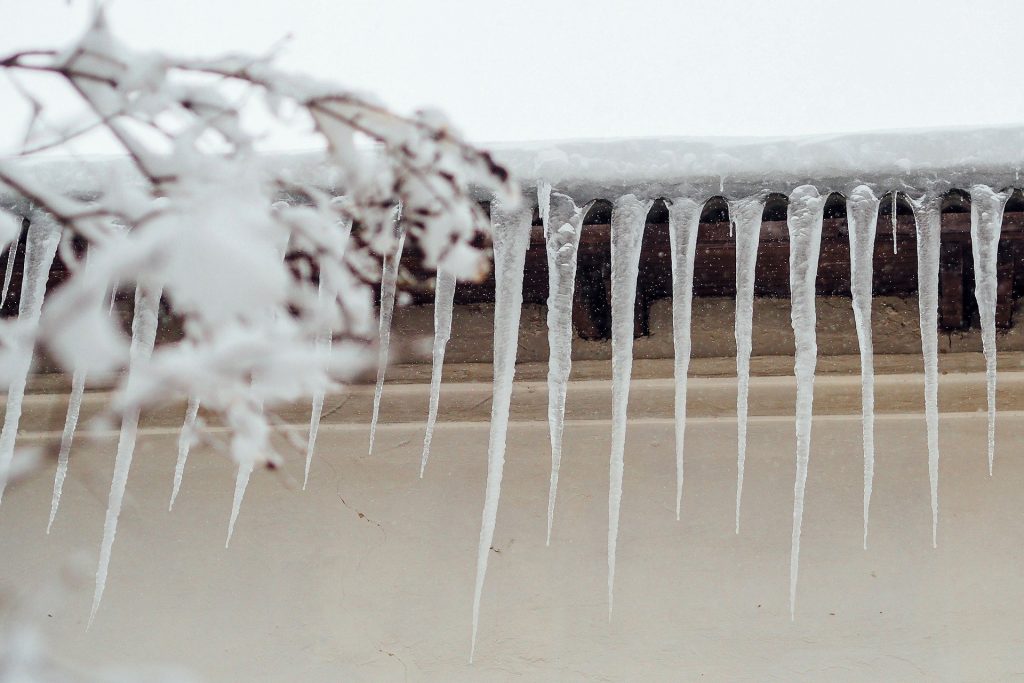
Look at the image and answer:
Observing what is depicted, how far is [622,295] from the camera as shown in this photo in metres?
1.97

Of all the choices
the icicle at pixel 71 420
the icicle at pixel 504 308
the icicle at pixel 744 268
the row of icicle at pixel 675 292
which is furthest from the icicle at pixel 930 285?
the icicle at pixel 71 420

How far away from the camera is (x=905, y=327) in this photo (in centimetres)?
236

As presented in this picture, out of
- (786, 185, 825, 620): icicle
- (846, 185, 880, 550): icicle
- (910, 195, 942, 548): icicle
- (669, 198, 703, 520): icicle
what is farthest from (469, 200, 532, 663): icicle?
(910, 195, 942, 548): icicle

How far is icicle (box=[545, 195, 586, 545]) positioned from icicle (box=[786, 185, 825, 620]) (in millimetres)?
415

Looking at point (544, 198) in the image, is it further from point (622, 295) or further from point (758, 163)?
point (758, 163)

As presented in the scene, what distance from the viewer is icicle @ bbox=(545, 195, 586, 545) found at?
6.28 ft

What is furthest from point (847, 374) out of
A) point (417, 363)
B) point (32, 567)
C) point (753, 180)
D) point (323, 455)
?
point (32, 567)

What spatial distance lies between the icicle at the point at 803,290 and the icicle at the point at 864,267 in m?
0.07

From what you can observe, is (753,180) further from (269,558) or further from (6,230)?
(269,558)

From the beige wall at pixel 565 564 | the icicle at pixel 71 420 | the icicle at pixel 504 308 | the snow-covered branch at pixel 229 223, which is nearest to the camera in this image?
the snow-covered branch at pixel 229 223

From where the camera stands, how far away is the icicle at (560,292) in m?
1.92

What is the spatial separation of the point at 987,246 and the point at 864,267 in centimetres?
23

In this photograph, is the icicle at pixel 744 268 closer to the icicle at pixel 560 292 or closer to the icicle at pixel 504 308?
the icicle at pixel 560 292

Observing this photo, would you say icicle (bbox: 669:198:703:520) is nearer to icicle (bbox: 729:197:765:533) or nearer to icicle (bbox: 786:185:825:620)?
icicle (bbox: 729:197:765:533)
